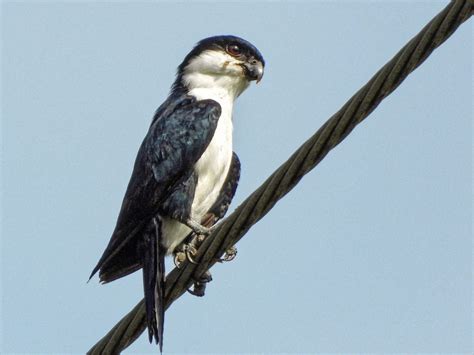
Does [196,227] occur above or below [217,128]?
below

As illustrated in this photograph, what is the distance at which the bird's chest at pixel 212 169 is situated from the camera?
7.01 metres

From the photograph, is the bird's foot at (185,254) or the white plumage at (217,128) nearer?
the bird's foot at (185,254)

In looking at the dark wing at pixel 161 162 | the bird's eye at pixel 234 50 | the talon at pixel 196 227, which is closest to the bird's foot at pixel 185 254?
the talon at pixel 196 227

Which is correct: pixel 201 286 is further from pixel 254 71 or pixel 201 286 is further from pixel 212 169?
pixel 254 71

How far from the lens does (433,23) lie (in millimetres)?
4582

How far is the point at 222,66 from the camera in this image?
787cm

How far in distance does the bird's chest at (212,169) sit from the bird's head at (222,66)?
65cm

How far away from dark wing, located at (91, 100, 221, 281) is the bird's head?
1.69 feet

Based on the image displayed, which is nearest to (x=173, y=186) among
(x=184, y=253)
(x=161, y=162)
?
(x=161, y=162)

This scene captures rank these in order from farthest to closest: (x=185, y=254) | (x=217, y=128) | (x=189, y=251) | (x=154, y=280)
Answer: (x=217, y=128), (x=185, y=254), (x=189, y=251), (x=154, y=280)

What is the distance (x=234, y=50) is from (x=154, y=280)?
2296 millimetres

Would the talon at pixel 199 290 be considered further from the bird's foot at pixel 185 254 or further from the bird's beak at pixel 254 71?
the bird's beak at pixel 254 71

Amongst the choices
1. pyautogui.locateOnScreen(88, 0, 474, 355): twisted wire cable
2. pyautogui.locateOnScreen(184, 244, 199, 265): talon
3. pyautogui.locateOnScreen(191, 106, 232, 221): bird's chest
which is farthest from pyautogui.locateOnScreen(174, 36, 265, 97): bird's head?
pyautogui.locateOnScreen(88, 0, 474, 355): twisted wire cable

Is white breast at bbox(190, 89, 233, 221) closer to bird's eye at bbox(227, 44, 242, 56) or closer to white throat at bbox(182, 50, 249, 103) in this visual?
white throat at bbox(182, 50, 249, 103)
